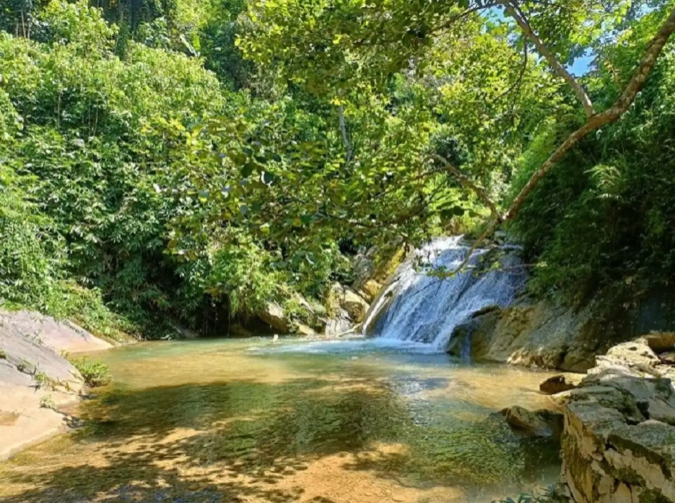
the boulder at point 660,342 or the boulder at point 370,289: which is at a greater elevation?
the boulder at point 370,289

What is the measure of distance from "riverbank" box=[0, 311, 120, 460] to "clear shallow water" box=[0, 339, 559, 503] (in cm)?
23

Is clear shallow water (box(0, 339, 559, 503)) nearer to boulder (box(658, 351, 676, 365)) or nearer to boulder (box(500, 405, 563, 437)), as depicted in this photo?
boulder (box(500, 405, 563, 437))

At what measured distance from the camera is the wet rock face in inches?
78.7

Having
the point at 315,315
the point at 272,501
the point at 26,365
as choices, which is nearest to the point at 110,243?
the point at 315,315

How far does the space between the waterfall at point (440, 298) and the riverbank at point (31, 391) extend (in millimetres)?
6388

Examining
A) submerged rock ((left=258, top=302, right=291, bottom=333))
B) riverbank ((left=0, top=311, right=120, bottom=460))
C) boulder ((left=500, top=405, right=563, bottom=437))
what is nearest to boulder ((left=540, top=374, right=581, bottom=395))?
boulder ((left=500, top=405, right=563, bottom=437))

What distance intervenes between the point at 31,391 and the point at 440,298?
8.99 m

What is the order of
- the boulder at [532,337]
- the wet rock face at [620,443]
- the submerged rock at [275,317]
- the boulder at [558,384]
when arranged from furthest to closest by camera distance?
the submerged rock at [275,317] < the boulder at [532,337] < the boulder at [558,384] < the wet rock face at [620,443]

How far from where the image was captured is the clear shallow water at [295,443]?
11.6ft

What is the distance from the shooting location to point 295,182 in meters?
3.14

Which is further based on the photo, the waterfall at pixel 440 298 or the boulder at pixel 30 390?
the waterfall at pixel 440 298

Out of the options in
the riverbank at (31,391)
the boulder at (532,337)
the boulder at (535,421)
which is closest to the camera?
the riverbank at (31,391)

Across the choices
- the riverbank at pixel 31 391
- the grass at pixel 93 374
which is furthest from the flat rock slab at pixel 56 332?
the riverbank at pixel 31 391

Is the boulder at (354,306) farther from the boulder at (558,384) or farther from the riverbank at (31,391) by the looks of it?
the riverbank at (31,391)
